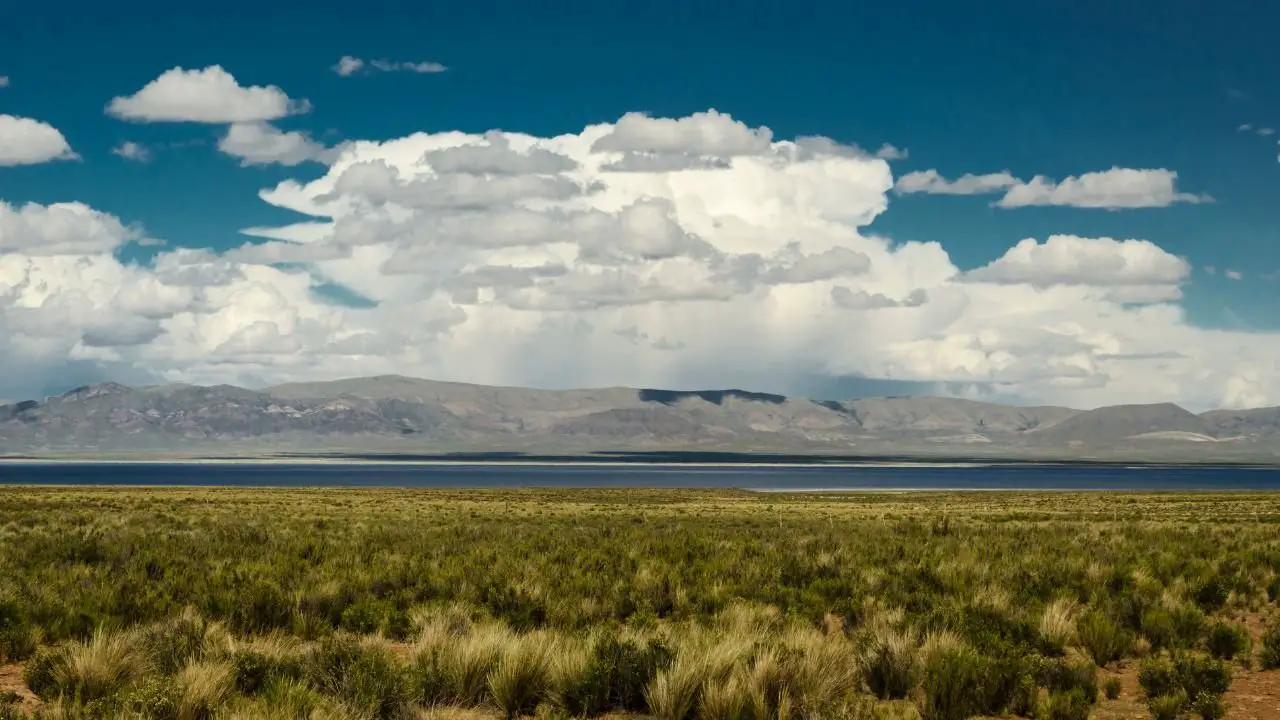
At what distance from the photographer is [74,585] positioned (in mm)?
17906

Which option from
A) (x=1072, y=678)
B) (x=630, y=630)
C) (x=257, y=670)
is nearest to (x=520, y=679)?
(x=257, y=670)

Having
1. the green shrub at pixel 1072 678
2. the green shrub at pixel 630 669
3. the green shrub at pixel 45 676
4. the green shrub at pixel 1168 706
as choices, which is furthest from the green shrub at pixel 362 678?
the green shrub at pixel 1168 706

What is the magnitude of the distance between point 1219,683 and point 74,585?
17.3m

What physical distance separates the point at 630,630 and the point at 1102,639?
6.41m

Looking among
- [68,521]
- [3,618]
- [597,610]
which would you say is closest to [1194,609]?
[597,610]

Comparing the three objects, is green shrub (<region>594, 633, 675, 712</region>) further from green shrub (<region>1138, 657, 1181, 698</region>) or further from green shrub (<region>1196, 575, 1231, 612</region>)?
green shrub (<region>1196, 575, 1231, 612</region>)

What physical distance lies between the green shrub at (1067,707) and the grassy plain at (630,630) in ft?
0.08

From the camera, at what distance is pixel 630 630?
47.0ft

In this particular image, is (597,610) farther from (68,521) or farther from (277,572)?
(68,521)

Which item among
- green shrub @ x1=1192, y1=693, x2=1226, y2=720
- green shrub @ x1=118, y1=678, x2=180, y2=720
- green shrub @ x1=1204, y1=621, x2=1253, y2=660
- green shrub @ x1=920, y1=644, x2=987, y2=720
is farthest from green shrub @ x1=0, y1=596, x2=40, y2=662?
green shrub @ x1=1204, y1=621, x2=1253, y2=660

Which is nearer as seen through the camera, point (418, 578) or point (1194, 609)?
point (1194, 609)

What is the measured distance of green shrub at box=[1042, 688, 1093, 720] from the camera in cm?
1074

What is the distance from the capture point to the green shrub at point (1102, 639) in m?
14.0

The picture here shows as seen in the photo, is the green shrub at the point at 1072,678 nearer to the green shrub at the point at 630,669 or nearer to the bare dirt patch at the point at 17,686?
the green shrub at the point at 630,669
